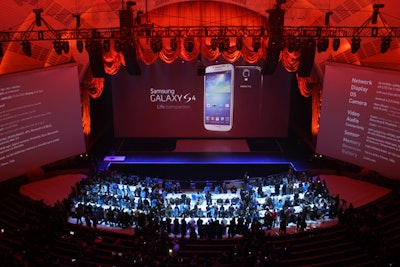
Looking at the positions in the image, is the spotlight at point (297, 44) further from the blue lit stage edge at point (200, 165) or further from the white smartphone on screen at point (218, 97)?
the white smartphone on screen at point (218, 97)

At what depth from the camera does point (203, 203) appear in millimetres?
16781

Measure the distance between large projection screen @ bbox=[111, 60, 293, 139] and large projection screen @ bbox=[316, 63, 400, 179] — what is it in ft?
14.8

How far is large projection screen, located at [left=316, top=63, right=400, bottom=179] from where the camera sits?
1627 centimetres

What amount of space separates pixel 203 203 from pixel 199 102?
712 centimetres

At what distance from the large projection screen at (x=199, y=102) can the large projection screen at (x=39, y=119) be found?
164 inches

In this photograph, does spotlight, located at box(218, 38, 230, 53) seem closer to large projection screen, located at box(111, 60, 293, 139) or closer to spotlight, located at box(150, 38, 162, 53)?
spotlight, located at box(150, 38, 162, 53)

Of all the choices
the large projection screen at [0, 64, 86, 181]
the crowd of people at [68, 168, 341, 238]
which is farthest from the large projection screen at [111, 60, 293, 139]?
the crowd of people at [68, 168, 341, 238]

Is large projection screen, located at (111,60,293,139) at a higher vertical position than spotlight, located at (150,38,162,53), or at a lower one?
lower

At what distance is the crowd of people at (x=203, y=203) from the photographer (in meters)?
15.0

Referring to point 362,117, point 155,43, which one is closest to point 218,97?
point 362,117

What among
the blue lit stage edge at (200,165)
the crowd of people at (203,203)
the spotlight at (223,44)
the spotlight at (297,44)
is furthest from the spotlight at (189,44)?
the blue lit stage edge at (200,165)

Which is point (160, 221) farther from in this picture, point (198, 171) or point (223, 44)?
point (223, 44)

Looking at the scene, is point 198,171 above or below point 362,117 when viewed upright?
below

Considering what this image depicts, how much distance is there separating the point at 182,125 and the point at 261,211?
8116mm
